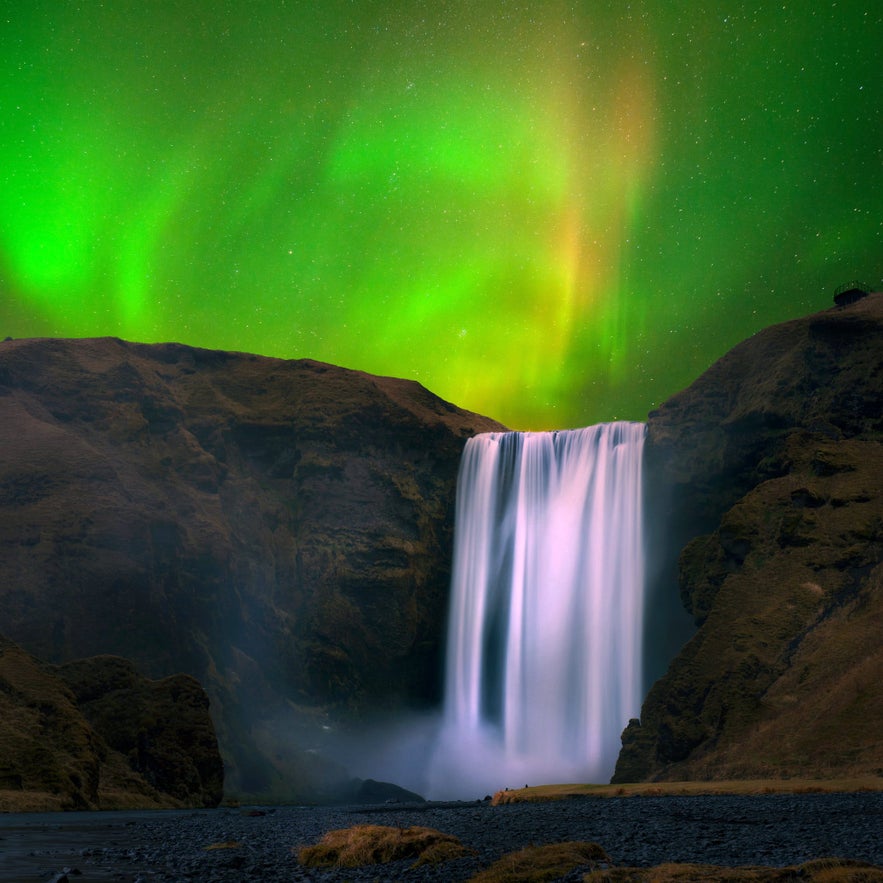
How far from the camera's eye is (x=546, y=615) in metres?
80.6

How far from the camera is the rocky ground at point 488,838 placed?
1805cm

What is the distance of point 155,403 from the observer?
95.8 m

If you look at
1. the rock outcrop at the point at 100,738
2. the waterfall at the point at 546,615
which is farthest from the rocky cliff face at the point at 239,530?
the rock outcrop at the point at 100,738

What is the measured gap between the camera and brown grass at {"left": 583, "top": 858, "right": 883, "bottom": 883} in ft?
45.2

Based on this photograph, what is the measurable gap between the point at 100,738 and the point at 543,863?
44897mm

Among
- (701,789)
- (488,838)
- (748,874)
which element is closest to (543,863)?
(748,874)

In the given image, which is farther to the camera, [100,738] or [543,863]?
[100,738]

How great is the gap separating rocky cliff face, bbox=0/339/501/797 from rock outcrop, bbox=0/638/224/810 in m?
12.5

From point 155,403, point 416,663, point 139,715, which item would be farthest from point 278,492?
point 139,715

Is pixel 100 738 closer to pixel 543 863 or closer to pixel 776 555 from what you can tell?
pixel 776 555

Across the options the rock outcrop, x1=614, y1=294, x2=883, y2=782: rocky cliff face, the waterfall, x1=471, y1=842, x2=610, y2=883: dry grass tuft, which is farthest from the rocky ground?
the waterfall

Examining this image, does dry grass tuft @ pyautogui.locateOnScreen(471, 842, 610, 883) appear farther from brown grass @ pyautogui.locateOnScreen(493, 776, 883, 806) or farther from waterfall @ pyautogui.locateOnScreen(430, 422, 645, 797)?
waterfall @ pyautogui.locateOnScreen(430, 422, 645, 797)

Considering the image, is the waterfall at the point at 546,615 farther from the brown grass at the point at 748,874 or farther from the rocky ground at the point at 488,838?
the brown grass at the point at 748,874

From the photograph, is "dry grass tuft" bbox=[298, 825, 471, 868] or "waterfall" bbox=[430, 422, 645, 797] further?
"waterfall" bbox=[430, 422, 645, 797]
